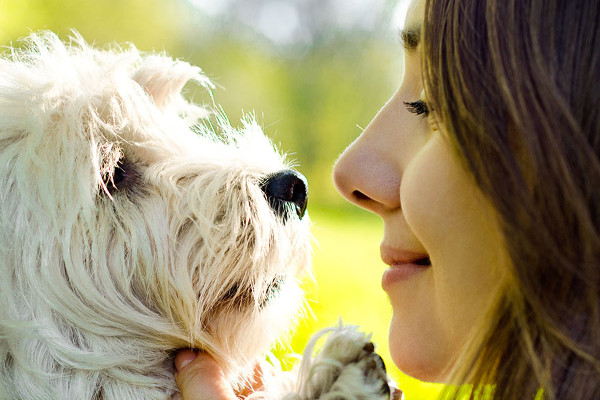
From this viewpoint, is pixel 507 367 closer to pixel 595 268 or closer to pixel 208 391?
pixel 595 268

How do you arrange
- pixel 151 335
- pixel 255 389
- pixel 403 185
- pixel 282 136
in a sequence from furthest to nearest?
pixel 282 136 < pixel 255 389 < pixel 151 335 < pixel 403 185

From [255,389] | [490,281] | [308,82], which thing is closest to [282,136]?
[308,82]

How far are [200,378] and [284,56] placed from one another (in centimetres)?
843

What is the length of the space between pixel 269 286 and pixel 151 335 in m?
0.29

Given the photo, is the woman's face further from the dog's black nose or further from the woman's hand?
the woman's hand

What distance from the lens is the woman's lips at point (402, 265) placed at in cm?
123

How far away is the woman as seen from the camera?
0.82 m

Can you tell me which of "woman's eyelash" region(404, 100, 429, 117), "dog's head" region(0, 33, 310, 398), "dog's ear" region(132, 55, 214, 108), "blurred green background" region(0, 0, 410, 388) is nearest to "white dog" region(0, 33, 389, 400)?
"dog's head" region(0, 33, 310, 398)

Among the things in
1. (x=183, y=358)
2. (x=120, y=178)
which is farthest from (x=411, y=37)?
(x=183, y=358)

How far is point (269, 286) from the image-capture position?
152 centimetres

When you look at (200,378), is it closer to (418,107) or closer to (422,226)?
(422,226)

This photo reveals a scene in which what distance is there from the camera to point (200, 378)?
138 centimetres

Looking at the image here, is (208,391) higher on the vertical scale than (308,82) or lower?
lower

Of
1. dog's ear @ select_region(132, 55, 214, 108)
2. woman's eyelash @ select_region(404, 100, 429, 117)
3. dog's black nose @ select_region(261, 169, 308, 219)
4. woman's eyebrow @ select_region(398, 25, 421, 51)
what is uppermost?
woman's eyebrow @ select_region(398, 25, 421, 51)
